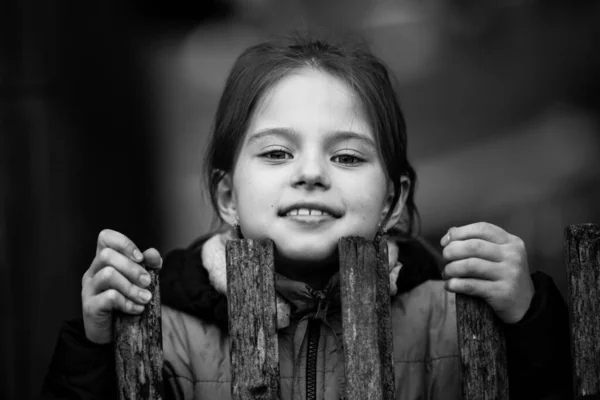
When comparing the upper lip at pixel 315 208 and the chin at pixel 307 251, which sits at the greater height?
the upper lip at pixel 315 208

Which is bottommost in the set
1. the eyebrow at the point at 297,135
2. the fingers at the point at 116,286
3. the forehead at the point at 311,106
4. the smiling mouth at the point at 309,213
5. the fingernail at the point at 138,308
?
the fingernail at the point at 138,308

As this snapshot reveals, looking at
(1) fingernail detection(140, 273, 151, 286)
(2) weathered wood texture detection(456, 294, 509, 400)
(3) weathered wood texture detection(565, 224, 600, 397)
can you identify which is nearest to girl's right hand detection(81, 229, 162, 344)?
(1) fingernail detection(140, 273, 151, 286)

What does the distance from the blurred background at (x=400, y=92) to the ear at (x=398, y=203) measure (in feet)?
6.96

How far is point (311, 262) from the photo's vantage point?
2.15 metres

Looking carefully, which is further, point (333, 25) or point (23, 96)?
point (333, 25)

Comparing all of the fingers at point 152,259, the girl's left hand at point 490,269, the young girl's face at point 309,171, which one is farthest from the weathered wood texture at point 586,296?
the fingers at point 152,259

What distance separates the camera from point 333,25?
475 cm

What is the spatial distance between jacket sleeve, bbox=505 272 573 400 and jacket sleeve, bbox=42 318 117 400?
0.98m

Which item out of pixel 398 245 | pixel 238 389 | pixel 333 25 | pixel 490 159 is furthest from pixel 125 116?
pixel 238 389

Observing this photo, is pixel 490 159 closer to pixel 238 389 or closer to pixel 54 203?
pixel 54 203

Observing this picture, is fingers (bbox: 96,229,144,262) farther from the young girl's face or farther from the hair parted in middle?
the hair parted in middle

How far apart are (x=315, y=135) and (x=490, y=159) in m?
2.72

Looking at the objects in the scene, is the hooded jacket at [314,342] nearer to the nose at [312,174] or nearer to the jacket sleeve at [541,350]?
the jacket sleeve at [541,350]

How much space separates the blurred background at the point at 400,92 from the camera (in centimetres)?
423
